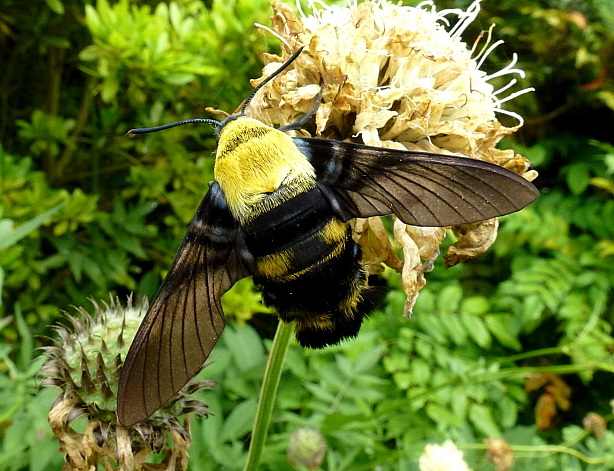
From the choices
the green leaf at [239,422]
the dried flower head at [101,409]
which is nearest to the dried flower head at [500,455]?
the green leaf at [239,422]

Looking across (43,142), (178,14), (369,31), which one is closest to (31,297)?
(43,142)

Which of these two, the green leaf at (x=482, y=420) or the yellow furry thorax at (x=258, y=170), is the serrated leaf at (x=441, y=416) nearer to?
the green leaf at (x=482, y=420)

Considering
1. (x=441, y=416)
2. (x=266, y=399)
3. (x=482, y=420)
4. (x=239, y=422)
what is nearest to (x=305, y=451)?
(x=239, y=422)

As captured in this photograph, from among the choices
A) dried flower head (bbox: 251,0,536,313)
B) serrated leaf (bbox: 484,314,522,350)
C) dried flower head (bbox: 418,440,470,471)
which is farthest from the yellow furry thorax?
serrated leaf (bbox: 484,314,522,350)

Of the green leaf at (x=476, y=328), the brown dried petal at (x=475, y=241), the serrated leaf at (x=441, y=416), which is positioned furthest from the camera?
the green leaf at (x=476, y=328)

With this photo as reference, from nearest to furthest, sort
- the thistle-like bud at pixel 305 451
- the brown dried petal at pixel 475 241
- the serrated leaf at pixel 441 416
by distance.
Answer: the brown dried petal at pixel 475 241 < the thistle-like bud at pixel 305 451 < the serrated leaf at pixel 441 416

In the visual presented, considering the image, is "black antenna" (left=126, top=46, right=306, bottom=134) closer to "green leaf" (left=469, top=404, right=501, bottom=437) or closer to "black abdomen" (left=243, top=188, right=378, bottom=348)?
"black abdomen" (left=243, top=188, right=378, bottom=348)
